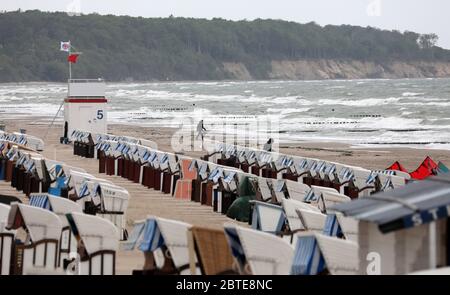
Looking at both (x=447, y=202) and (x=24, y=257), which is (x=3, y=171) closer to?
(x=24, y=257)

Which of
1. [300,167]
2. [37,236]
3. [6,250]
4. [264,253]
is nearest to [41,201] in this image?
[37,236]

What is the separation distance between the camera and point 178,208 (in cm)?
1862

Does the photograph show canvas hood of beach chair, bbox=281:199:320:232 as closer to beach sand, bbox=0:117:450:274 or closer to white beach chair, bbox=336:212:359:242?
white beach chair, bbox=336:212:359:242

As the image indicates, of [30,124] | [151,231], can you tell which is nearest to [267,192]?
[151,231]

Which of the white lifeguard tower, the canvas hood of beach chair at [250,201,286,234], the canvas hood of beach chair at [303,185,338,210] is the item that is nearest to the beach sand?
the white lifeguard tower

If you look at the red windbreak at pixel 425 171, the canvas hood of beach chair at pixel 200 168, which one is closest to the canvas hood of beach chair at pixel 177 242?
the red windbreak at pixel 425 171

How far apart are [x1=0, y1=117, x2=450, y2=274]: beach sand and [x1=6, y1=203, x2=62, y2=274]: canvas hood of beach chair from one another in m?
0.96

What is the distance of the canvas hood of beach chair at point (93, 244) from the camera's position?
9445mm

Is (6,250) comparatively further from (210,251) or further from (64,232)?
(210,251)

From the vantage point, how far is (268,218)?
11539 millimetres

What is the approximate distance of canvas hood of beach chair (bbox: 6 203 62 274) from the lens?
9969 mm

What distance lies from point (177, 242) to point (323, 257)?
4.15 feet

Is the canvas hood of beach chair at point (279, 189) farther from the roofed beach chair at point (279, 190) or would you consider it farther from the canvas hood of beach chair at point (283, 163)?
the canvas hood of beach chair at point (283, 163)
